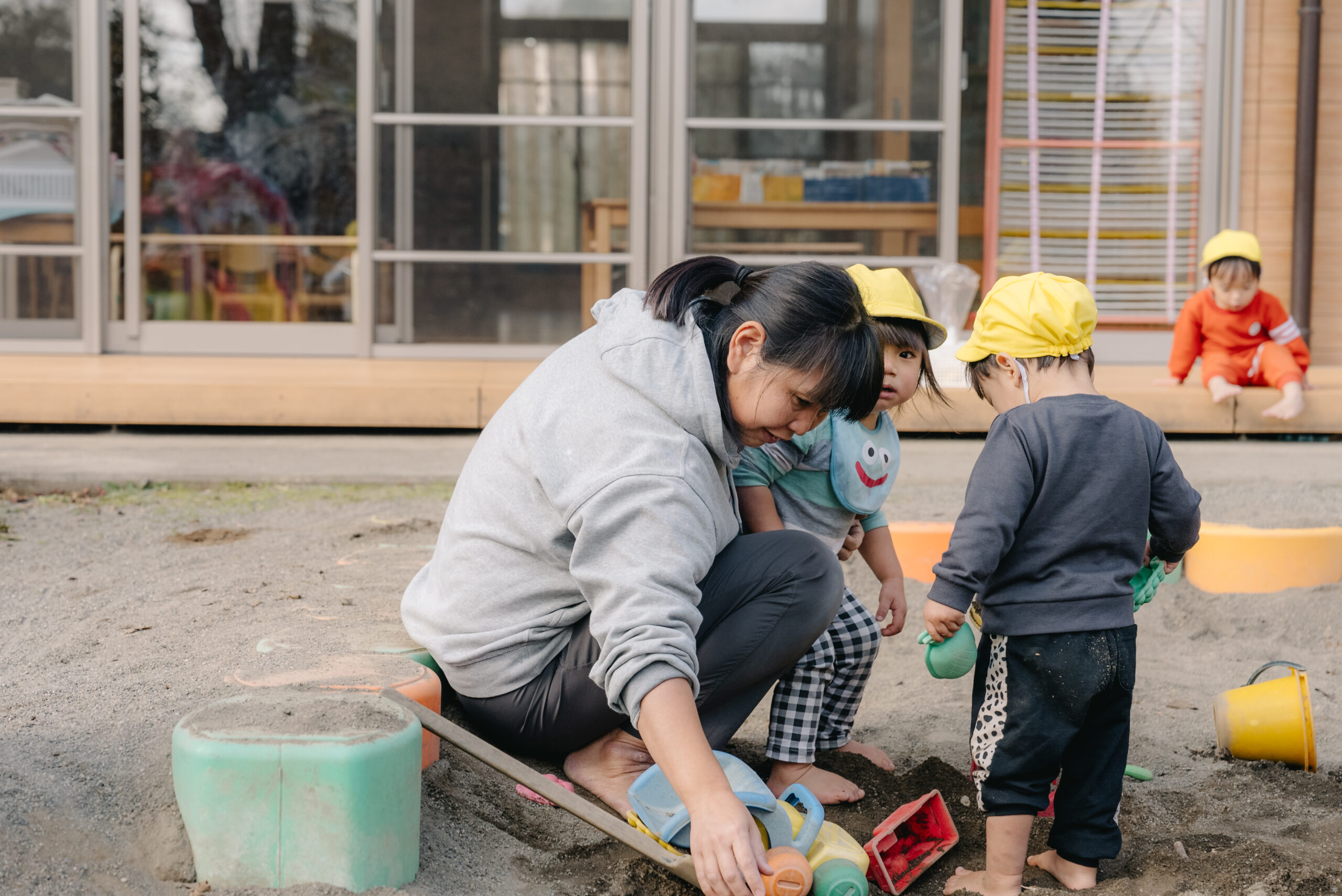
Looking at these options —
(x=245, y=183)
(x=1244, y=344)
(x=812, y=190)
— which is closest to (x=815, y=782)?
(x=1244, y=344)

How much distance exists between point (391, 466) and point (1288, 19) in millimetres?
5316

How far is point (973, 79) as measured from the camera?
6.79m

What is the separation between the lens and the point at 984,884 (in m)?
2.13

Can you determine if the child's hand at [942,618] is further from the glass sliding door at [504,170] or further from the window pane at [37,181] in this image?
the window pane at [37,181]

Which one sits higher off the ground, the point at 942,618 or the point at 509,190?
the point at 509,190

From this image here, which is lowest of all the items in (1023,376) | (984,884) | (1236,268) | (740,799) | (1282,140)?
(984,884)

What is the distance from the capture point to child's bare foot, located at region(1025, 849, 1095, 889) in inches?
84.3

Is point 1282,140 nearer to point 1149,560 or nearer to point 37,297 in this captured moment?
point 1149,560

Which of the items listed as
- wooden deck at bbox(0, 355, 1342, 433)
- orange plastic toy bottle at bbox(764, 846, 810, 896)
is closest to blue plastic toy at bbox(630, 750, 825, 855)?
orange plastic toy bottle at bbox(764, 846, 810, 896)

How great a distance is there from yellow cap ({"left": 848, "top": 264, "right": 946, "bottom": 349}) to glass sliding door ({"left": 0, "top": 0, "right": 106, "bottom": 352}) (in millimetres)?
5196

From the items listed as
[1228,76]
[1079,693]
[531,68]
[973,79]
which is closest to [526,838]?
[1079,693]

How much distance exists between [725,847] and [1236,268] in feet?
16.4

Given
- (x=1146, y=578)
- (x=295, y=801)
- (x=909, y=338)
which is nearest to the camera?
(x=295, y=801)

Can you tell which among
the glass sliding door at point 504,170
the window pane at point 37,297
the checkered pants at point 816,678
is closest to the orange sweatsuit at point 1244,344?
the glass sliding door at point 504,170
